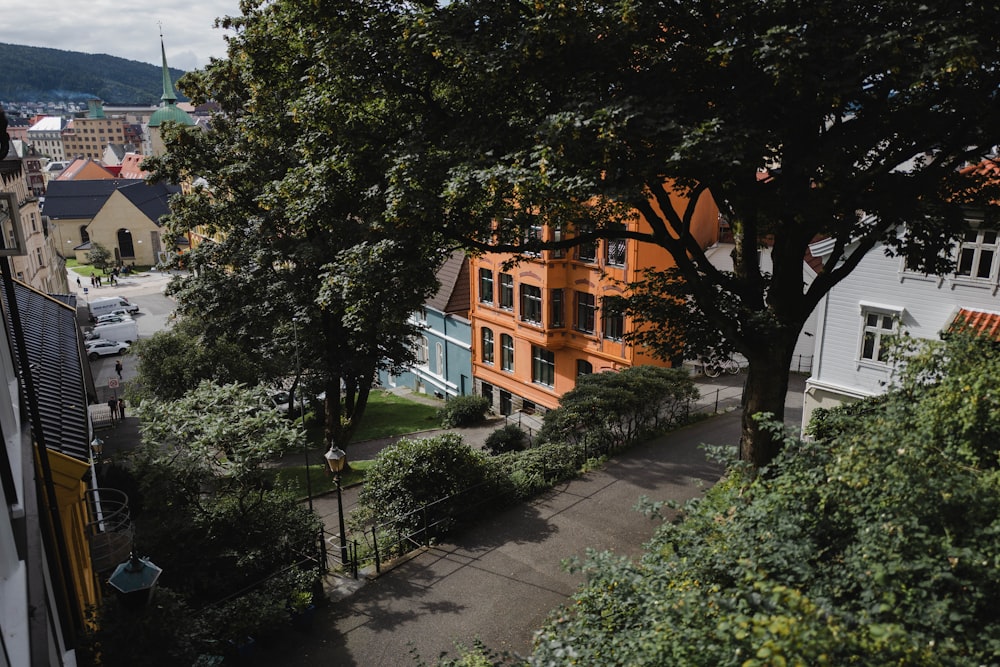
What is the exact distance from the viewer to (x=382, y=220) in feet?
36.4

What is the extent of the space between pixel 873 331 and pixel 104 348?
45.5 m

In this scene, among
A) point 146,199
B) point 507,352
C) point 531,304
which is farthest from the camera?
point 146,199

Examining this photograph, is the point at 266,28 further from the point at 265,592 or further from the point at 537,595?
the point at 537,595

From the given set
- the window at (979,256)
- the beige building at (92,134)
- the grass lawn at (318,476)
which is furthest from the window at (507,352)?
the beige building at (92,134)

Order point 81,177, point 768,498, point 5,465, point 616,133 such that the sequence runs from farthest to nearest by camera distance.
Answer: point 81,177 < point 616,133 < point 768,498 < point 5,465

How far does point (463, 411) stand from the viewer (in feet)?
97.2

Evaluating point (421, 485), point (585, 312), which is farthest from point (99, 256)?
point (421, 485)

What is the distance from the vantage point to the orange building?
86.7 feet

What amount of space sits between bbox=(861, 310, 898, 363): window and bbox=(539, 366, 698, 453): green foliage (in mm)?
4833

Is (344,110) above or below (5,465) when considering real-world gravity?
above

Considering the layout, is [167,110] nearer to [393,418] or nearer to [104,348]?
[104,348]

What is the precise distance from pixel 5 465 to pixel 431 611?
7504mm

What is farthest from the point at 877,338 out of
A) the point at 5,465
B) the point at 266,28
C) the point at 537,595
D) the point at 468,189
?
the point at 5,465

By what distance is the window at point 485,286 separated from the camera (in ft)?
103
